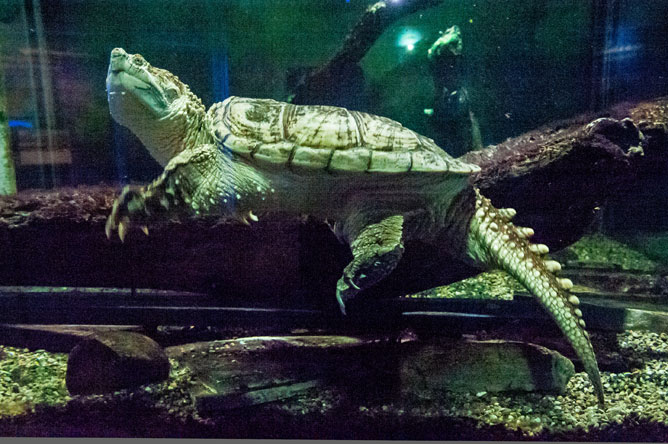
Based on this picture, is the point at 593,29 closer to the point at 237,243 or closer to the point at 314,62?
the point at 314,62

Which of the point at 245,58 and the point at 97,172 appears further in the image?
the point at 245,58

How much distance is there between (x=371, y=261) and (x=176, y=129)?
4.95 ft

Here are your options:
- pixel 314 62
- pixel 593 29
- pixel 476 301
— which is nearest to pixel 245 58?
pixel 314 62

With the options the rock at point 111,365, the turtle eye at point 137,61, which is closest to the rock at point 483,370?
the rock at point 111,365

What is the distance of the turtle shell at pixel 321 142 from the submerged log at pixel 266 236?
53 cm

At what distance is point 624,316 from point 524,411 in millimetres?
1633

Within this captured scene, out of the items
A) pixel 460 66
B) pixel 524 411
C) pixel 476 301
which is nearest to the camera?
pixel 524 411

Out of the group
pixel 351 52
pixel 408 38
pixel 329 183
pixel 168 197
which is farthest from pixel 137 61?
pixel 408 38

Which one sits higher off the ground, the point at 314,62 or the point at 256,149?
→ the point at 314,62

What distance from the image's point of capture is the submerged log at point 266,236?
8.55ft

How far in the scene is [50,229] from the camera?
8.55 ft

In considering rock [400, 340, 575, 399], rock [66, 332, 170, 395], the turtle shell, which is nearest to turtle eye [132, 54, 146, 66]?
the turtle shell

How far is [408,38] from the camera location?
169 inches

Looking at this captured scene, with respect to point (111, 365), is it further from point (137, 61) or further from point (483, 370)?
point (483, 370)
